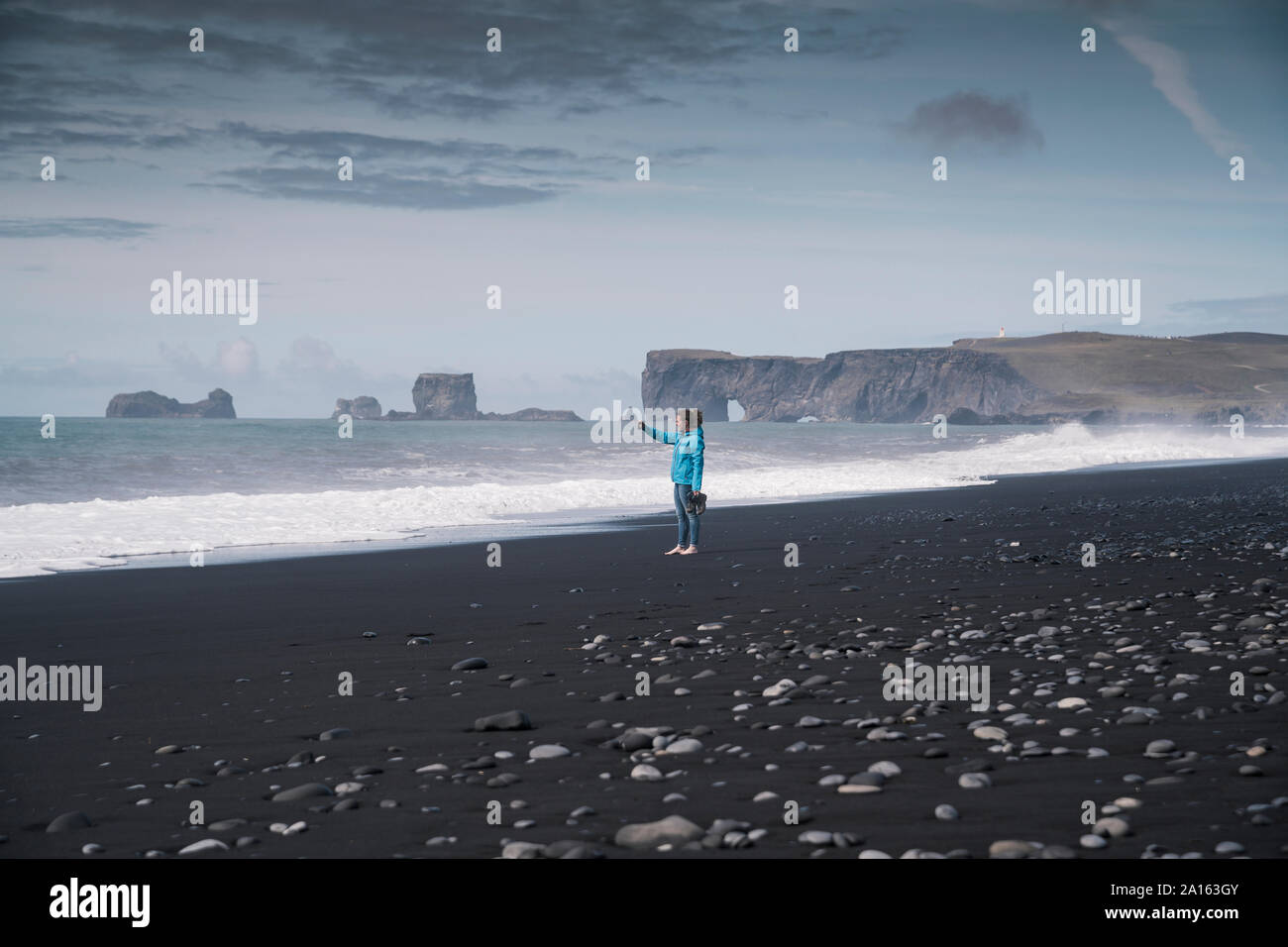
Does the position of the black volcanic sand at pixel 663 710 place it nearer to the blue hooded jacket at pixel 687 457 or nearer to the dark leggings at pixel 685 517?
the dark leggings at pixel 685 517

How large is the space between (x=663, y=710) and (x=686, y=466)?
10.4m

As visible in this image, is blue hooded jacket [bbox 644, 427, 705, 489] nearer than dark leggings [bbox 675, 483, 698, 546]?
No

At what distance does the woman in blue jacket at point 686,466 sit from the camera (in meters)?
16.4

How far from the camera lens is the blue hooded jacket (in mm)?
16703

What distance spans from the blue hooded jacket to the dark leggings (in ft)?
0.40

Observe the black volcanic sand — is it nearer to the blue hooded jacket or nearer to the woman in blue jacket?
the woman in blue jacket

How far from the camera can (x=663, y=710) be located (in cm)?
645

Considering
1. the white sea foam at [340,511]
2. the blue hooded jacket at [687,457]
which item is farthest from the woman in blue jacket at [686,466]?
the white sea foam at [340,511]

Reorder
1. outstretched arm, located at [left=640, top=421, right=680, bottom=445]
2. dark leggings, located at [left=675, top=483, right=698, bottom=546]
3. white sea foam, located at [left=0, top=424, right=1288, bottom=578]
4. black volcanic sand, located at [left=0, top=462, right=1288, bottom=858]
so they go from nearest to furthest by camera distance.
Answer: black volcanic sand, located at [left=0, top=462, right=1288, bottom=858] < dark leggings, located at [left=675, top=483, right=698, bottom=546] < outstretched arm, located at [left=640, top=421, right=680, bottom=445] < white sea foam, located at [left=0, top=424, right=1288, bottom=578]

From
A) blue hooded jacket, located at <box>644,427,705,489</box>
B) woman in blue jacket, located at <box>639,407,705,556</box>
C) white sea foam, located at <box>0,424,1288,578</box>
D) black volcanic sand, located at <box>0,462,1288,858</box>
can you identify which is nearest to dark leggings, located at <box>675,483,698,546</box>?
woman in blue jacket, located at <box>639,407,705,556</box>

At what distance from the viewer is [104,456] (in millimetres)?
46438

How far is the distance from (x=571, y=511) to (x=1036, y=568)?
1557 cm

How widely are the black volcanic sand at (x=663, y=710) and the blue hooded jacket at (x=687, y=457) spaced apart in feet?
9.40
